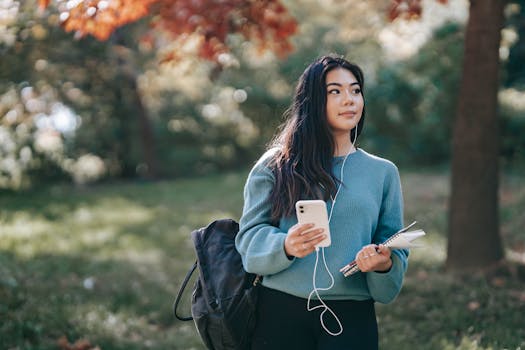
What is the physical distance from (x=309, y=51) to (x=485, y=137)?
41.9 ft

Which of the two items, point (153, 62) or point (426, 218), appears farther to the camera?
point (153, 62)

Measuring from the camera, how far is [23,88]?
911 centimetres

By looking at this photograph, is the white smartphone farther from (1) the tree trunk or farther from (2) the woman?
(1) the tree trunk

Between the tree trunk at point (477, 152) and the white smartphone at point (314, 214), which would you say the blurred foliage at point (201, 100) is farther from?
the white smartphone at point (314, 214)

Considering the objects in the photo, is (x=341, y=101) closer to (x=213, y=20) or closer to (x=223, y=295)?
(x=223, y=295)

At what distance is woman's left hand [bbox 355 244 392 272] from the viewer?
2.50m

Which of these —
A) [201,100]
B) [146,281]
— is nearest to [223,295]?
[146,281]

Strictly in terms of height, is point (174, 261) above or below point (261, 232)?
below

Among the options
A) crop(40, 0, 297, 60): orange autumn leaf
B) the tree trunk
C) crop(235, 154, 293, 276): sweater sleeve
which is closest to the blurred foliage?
crop(40, 0, 297, 60): orange autumn leaf

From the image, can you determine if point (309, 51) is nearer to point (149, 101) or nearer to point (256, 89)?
point (256, 89)

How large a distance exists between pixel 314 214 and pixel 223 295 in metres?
0.63

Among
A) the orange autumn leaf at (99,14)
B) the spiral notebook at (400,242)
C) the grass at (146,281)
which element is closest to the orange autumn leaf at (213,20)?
the orange autumn leaf at (99,14)

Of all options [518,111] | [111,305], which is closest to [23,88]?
[111,305]

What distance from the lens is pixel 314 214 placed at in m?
2.49
